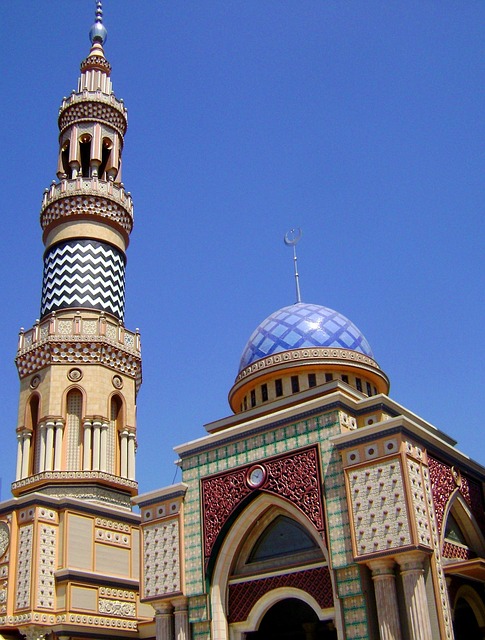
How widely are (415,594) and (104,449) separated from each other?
35.1ft

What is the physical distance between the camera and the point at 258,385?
791 inches

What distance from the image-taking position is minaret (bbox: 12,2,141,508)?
20969 millimetres

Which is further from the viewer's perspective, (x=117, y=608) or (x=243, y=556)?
(x=117, y=608)

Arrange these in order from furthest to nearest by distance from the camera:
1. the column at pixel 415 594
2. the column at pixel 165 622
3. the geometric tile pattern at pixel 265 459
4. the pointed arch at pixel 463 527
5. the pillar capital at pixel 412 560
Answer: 1. the column at pixel 165 622
2. the pointed arch at pixel 463 527
3. the geometric tile pattern at pixel 265 459
4. the pillar capital at pixel 412 560
5. the column at pixel 415 594

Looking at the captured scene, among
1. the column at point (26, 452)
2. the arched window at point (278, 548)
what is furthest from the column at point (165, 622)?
the column at point (26, 452)

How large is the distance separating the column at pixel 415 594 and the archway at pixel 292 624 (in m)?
4.23

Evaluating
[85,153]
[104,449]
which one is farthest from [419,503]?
[85,153]

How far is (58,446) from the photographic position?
20.9m

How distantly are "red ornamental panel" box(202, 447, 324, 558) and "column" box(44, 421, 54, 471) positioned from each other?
5.98 meters

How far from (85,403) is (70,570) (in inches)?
189

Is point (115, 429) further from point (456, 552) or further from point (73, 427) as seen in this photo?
point (456, 552)

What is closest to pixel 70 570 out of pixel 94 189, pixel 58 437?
pixel 58 437

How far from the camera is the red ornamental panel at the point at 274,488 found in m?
14.7

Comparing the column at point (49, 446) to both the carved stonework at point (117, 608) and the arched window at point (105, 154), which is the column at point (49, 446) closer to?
the carved stonework at point (117, 608)
